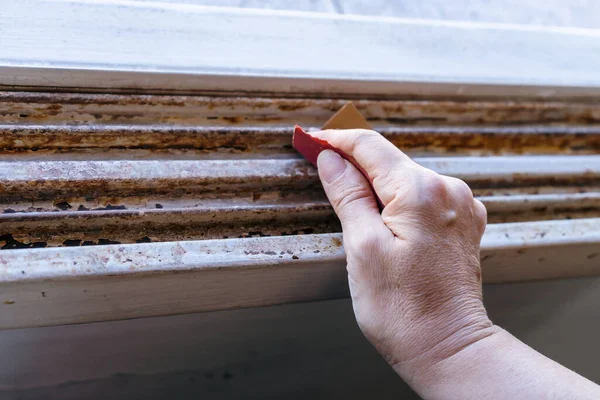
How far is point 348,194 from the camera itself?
29.3 inches

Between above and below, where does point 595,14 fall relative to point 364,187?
above

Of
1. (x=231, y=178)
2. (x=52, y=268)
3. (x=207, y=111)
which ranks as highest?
(x=207, y=111)

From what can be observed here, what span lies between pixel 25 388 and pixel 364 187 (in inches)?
26.3

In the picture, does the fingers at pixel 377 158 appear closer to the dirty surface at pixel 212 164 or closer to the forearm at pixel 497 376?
the dirty surface at pixel 212 164

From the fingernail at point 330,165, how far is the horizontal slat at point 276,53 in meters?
0.19

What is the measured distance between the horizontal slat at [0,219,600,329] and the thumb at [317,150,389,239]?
0.05 m

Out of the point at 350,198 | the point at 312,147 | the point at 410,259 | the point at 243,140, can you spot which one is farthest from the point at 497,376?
the point at 243,140

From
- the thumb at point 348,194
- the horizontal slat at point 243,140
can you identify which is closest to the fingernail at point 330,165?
the thumb at point 348,194

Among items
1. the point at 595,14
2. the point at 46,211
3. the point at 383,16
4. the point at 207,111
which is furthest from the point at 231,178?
the point at 595,14

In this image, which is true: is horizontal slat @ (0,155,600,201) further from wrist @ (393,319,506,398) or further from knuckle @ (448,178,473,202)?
wrist @ (393,319,506,398)

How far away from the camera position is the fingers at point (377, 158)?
0.71 m

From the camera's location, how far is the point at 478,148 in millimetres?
943

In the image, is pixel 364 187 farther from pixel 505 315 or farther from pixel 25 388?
pixel 25 388

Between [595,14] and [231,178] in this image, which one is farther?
[595,14]
